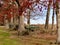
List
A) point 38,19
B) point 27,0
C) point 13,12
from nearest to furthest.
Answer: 1. point 27,0
2. point 13,12
3. point 38,19

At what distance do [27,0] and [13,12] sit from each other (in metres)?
3.30

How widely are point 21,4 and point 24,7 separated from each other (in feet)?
2.34

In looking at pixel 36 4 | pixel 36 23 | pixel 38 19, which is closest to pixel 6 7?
pixel 36 4

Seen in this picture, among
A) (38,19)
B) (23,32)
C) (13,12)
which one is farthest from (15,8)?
(38,19)

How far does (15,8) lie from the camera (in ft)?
62.4

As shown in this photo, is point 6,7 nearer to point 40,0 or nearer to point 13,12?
point 13,12

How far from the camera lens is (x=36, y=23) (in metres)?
31.3

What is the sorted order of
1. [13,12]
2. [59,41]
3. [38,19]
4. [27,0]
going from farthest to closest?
[38,19], [13,12], [27,0], [59,41]

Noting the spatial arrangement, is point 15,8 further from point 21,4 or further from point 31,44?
point 31,44

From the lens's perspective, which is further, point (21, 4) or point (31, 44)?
point (21, 4)

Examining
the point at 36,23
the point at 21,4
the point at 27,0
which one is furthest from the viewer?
the point at 36,23

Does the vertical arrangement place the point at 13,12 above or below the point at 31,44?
above

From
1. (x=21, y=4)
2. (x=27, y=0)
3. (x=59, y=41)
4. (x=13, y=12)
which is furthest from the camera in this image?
(x=13, y=12)

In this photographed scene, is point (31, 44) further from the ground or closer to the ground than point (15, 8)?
closer to the ground
